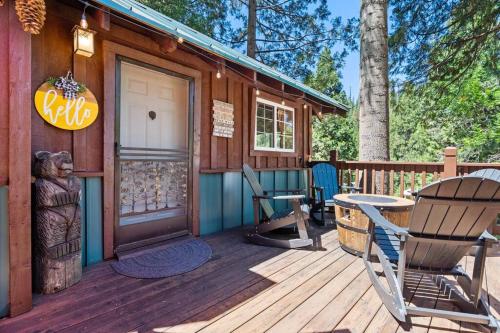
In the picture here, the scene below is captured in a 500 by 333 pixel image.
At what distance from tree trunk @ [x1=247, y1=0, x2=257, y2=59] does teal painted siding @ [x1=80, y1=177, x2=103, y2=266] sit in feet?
23.5

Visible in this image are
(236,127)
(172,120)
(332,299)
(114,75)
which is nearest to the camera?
(332,299)

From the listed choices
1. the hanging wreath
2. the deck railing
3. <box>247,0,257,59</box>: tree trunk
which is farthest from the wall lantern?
<box>247,0,257,59</box>: tree trunk

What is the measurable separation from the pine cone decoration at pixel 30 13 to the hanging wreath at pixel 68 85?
22.8 inches

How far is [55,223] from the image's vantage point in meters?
2.09

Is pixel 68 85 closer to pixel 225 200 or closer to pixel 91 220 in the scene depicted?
pixel 91 220

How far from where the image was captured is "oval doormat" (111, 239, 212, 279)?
2484 mm

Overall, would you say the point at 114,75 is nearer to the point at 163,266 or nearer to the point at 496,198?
the point at 163,266

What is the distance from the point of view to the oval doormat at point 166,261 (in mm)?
2484

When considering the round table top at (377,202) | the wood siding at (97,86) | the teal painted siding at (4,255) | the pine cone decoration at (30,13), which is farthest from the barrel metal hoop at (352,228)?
the pine cone decoration at (30,13)

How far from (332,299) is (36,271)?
2.29 m

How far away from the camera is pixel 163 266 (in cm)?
263

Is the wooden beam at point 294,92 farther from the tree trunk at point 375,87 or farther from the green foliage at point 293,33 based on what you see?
the green foliage at point 293,33

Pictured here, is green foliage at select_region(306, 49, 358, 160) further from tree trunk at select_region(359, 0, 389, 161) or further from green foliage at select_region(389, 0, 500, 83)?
tree trunk at select_region(359, 0, 389, 161)

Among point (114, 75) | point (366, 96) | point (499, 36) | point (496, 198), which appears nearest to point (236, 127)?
point (114, 75)
